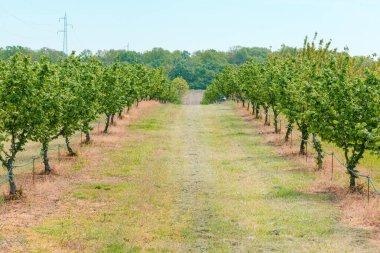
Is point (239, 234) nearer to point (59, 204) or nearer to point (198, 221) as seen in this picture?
point (198, 221)

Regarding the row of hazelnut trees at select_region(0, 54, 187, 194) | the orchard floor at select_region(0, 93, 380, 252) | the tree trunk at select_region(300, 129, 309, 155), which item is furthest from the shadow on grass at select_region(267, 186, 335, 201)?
the row of hazelnut trees at select_region(0, 54, 187, 194)

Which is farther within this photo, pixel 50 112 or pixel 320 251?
pixel 50 112

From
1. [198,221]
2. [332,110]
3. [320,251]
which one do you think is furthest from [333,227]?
[332,110]

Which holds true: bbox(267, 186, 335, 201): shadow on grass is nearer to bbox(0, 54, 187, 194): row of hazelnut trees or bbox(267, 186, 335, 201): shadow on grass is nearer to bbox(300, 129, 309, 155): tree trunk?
bbox(300, 129, 309, 155): tree trunk

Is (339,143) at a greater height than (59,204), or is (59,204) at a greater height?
(339,143)

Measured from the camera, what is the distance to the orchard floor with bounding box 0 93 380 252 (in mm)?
18047

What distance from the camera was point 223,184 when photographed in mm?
28781

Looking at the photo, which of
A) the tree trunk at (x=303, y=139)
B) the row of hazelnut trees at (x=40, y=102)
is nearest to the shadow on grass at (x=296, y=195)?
the tree trunk at (x=303, y=139)

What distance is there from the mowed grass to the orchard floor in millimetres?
38

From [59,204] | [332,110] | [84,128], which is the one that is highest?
[332,110]

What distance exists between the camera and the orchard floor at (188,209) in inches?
711

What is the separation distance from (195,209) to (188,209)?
313 millimetres

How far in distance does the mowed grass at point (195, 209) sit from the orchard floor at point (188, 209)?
38mm

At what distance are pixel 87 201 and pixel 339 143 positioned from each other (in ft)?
41.7
